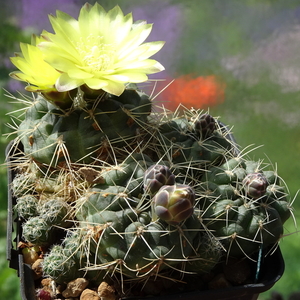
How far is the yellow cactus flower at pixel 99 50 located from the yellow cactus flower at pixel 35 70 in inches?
1.2

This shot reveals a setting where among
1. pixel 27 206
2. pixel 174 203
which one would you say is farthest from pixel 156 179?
pixel 27 206

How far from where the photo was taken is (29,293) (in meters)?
0.87

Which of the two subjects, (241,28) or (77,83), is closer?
(77,83)

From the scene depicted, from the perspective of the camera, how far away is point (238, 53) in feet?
7.02

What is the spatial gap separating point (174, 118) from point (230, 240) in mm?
328

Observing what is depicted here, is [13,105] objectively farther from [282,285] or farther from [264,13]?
[282,285]

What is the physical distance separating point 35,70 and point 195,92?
1.34 meters

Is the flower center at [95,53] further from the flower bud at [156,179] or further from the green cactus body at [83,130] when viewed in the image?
the flower bud at [156,179]

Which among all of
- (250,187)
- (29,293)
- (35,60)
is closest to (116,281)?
(29,293)

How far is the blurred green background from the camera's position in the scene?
2072 millimetres

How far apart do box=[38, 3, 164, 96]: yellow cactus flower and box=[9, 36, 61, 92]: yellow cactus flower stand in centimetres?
3

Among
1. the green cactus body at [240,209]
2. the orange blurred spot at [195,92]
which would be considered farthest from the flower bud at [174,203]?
the orange blurred spot at [195,92]

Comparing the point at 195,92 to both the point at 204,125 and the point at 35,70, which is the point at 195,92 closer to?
the point at 204,125

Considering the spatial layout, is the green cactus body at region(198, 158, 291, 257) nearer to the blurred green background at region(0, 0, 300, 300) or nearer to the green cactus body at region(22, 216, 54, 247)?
the green cactus body at region(22, 216, 54, 247)
